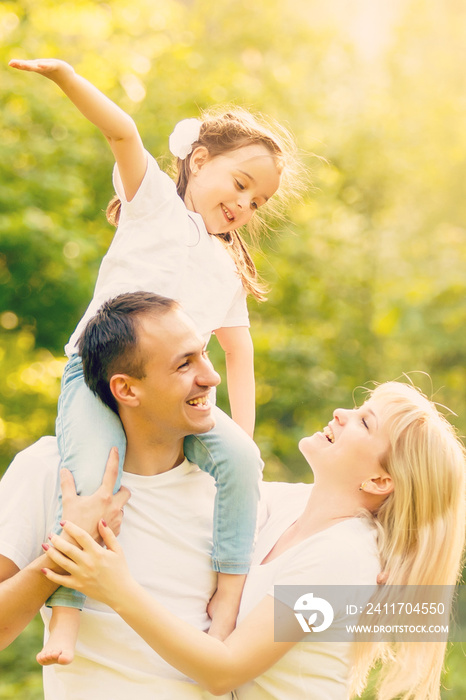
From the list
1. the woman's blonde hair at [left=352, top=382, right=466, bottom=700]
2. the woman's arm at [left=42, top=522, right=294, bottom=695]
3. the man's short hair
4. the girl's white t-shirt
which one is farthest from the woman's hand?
the woman's blonde hair at [left=352, top=382, right=466, bottom=700]

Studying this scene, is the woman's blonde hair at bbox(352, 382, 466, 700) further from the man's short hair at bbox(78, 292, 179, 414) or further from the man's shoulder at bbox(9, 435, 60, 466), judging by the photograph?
the man's shoulder at bbox(9, 435, 60, 466)

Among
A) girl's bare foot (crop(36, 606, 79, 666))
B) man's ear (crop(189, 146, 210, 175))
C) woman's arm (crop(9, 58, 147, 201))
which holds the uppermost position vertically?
man's ear (crop(189, 146, 210, 175))

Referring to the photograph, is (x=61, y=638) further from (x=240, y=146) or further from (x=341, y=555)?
(x=240, y=146)

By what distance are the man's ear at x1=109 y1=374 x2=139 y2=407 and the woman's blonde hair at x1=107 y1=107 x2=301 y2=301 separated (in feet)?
2.11

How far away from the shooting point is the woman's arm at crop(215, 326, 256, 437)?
2590 millimetres

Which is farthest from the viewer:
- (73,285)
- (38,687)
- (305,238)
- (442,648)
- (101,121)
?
(305,238)

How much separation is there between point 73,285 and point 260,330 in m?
2.52

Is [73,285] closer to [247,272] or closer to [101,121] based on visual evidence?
[247,272]

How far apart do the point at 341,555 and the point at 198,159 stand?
1252 millimetres

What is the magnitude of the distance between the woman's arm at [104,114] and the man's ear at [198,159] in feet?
1.29

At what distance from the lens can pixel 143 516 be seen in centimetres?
203

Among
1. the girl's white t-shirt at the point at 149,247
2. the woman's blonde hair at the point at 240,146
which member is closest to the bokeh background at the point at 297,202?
the woman's blonde hair at the point at 240,146

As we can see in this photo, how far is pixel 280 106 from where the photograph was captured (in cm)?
934

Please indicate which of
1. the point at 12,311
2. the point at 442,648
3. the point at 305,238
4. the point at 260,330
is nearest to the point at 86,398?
the point at 442,648
